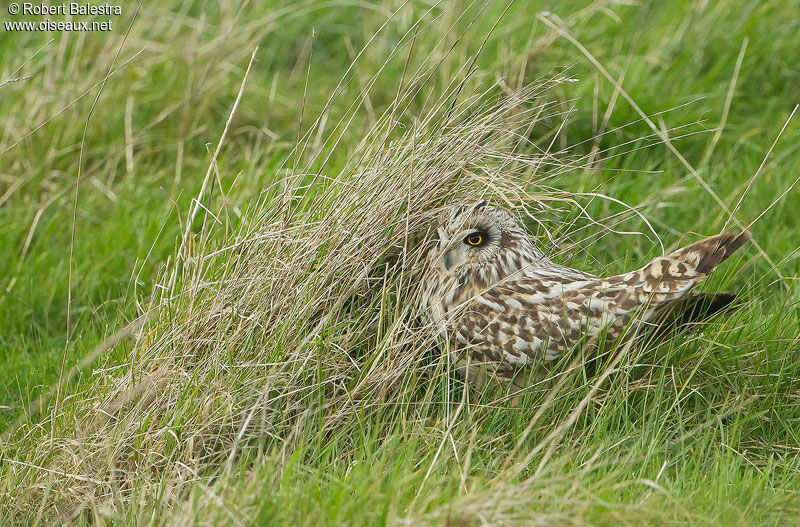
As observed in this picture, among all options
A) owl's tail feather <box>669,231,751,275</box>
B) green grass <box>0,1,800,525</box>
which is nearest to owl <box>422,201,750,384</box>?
owl's tail feather <box>669,231,751,275</box>

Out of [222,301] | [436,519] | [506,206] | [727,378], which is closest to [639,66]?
[506,206]

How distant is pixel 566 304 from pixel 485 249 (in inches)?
17.2

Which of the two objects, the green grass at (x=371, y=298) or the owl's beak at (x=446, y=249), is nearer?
the green grass at (x=371, y=298)

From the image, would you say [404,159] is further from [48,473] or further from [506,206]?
[48,473]

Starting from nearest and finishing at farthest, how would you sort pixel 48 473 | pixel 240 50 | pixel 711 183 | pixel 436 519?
pixel 436 519 < pixel 48 473 < pixel 711 183 < pixel 240 50

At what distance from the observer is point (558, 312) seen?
11.4 feet

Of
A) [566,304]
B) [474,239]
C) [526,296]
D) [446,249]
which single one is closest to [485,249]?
[474,239]

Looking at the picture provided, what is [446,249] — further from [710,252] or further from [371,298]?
[710,252]

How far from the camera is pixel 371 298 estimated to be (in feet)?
→ 12.2

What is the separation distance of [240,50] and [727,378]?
3.78 metres

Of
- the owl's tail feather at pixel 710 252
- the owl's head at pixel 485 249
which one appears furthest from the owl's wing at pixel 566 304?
the owl's head at pixel 485 249

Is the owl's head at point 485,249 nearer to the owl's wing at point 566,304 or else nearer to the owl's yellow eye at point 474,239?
the owl's yellow eye at point 474,239

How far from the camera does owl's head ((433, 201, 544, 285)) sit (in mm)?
3668

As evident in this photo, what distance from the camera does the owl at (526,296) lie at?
332cm
